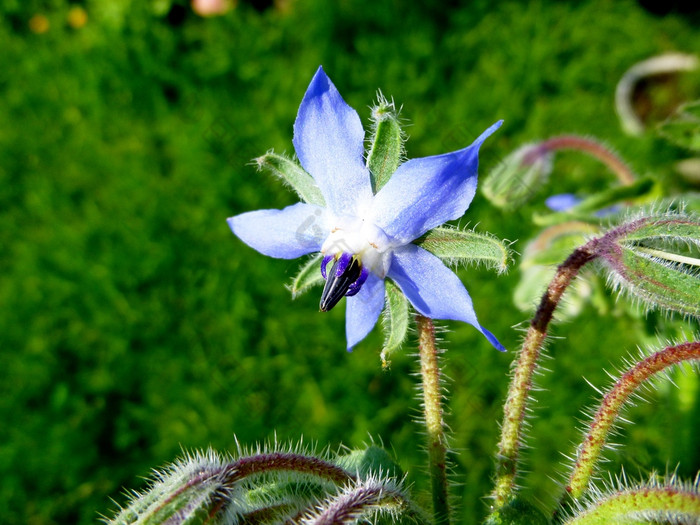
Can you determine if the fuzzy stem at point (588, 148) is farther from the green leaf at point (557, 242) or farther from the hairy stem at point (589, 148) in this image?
the green leaf at point (557, 242)

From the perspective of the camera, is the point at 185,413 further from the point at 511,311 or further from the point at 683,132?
the point at 683,132

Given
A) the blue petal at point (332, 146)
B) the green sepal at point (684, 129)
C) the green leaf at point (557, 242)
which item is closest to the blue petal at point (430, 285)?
the blue petal at point (332, 146)

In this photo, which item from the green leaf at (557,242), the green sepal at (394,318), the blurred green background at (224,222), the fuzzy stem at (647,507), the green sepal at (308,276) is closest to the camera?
the fuzzy stem at (647,507)

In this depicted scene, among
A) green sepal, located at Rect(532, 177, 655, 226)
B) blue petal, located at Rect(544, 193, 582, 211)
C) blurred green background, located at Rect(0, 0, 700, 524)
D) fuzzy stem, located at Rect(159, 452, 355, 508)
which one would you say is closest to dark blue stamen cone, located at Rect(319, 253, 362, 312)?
fuzzy stem, located at Rect(159, 452, 355, 508)

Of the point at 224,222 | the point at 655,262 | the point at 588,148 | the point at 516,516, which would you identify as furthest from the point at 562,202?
the point at 224,222

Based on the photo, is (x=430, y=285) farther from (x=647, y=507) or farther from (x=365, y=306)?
(x=647, y=507)

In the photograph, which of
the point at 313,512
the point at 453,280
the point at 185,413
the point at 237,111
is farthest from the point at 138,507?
the point at 237,111

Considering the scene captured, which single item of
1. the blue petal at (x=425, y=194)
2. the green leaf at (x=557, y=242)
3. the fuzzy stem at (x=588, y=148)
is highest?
the fuzzy stem at (x=588, y=148)
